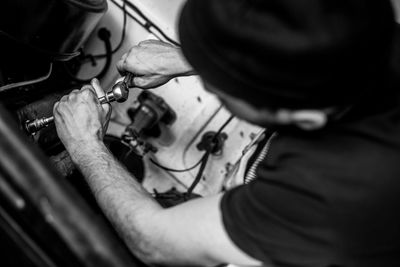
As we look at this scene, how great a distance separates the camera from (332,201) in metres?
0.62

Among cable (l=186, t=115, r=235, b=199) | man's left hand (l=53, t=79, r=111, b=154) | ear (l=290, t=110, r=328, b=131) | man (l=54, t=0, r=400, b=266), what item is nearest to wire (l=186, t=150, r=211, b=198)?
cable (l=186, t=115, r=235, b=199)

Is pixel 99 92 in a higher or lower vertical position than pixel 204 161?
higher

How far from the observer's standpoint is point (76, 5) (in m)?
1.05

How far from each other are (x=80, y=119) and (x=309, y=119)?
1.66ft

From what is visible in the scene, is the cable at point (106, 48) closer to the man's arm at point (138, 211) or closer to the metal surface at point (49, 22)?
the metal surface at point (49, 22)

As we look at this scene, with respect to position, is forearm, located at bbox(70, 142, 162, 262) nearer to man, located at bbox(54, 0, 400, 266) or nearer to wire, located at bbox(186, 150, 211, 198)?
man, located at bbox(54, 0, 400, 266)

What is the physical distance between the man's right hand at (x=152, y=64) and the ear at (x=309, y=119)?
0.44 m

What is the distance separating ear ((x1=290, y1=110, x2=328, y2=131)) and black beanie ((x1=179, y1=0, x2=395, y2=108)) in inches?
0.8

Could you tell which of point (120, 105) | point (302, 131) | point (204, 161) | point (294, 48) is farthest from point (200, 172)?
point (294, 48)

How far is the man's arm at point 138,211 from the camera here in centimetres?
72

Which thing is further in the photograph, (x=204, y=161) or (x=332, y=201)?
(x=204, y=161)

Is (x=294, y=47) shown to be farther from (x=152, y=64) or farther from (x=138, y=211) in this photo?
(x=152, y=64)

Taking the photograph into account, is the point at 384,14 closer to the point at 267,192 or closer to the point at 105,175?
the point at 267,192

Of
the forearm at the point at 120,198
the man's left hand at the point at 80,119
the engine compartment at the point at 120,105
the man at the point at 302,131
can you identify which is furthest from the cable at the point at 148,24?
the man at the point at 302,131
